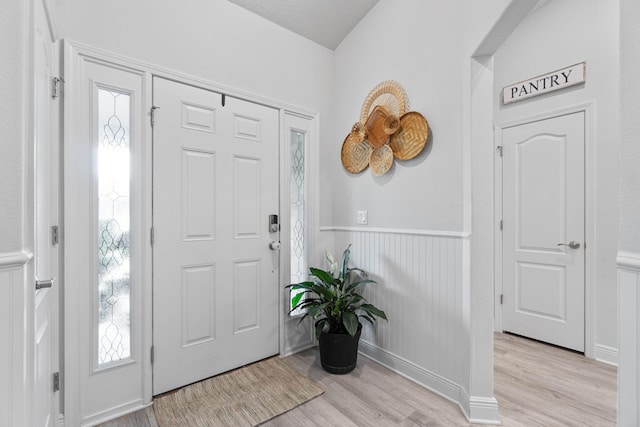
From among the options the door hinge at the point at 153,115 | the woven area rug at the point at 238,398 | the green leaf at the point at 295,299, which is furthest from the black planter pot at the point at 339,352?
the door hinge at the point at 153,115

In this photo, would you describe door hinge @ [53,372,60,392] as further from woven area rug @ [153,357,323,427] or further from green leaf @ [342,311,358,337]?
green leaf @ [342,311,358,337]

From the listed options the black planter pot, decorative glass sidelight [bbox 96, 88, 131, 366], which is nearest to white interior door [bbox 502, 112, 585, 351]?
the black planter pot

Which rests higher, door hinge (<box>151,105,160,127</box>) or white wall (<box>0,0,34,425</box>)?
door hinge (<box>151,105,160,127</box>)

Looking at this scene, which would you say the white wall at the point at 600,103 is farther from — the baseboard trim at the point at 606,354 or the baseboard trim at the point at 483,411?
the baseboard trim at the point at 483,411

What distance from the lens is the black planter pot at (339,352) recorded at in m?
2.09

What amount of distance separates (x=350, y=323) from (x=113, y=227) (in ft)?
5.28

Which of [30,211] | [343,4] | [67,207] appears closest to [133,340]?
[67,207]

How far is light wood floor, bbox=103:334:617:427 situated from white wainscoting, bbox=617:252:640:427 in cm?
85

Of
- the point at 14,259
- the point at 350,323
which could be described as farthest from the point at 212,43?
the point at 350,323

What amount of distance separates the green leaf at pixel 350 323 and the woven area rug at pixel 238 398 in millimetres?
422

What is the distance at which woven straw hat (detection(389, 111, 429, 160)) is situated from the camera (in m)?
1.97

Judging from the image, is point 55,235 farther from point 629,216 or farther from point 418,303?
point 629,216

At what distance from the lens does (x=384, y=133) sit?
219 centimetres

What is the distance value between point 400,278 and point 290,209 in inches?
40.8
